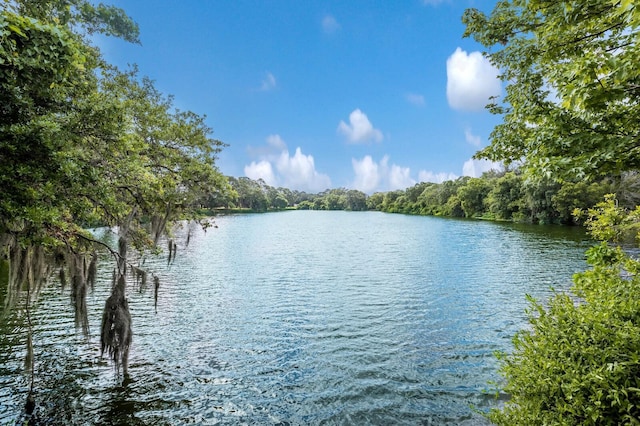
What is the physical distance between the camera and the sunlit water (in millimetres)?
7180

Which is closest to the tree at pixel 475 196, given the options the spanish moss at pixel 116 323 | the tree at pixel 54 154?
the tree at pixel 54 154

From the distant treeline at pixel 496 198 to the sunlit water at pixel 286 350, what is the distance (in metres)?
4.93

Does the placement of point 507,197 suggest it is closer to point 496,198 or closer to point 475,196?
point 496,198

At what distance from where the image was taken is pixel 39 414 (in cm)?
682

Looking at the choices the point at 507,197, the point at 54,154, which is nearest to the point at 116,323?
the point at 54,154

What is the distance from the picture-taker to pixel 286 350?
10.2m

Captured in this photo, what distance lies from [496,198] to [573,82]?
72733mm

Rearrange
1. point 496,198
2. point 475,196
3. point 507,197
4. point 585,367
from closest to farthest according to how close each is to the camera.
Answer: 1. point 585,367
2. point 507,197
3. point 496,198
4. point 475,196

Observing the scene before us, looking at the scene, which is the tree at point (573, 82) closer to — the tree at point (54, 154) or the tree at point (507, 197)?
the tree at point (54, 154)

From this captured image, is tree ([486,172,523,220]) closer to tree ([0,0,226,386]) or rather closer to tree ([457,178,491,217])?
tree ([457,178,491,217])

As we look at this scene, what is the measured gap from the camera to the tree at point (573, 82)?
14.9 ft

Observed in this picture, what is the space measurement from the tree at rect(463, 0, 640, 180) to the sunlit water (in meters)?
5.18

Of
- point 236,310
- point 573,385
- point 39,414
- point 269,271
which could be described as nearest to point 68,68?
point 39,414

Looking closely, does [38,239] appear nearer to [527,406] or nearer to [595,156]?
[527,406]
